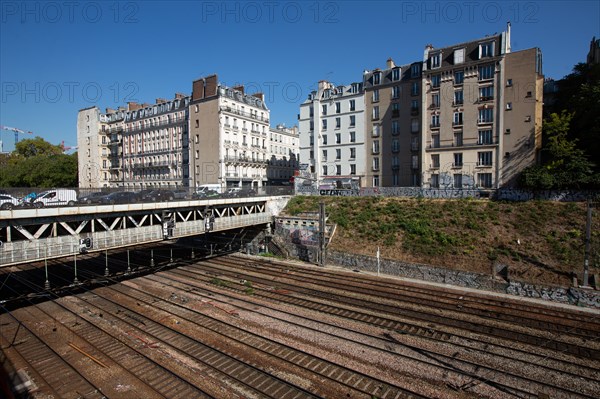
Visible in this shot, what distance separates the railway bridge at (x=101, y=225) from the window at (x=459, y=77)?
109ft

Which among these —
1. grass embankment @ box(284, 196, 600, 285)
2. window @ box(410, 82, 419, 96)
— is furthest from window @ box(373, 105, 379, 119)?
grass embankment @ box(284, 196, 600, 285)

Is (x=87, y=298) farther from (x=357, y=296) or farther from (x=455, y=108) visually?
(x=455, y=108)

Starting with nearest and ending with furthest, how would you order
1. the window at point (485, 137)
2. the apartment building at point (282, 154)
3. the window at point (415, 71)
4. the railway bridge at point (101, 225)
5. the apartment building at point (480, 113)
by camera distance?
the railway bridge at point (101, 225)
the apartment building at point (480, 113)
the window at point (485, 137)
the window at point (415, 71)
the apartment building at point (282, 154)

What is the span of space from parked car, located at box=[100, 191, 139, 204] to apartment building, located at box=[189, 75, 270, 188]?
34011 mm

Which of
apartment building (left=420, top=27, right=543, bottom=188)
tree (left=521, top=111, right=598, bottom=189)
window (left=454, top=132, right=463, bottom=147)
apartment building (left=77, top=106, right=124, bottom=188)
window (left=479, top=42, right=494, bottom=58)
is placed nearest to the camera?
tree (left=521, top=111, right=598, bottom=189)

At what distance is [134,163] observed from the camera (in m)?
77.5

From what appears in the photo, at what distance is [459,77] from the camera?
47.0m

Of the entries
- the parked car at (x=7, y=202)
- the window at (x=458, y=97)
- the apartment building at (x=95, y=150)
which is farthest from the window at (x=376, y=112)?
the apartment building at (x=95, y=150)

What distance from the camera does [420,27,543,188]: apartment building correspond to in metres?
42.6

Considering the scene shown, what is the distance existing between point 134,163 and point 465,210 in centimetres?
6985

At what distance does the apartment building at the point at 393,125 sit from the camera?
51906mm

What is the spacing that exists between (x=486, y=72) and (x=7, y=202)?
51493 millimetres

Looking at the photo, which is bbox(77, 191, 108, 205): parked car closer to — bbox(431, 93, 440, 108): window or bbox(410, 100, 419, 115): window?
bbox(410, 100, 419, 115): window

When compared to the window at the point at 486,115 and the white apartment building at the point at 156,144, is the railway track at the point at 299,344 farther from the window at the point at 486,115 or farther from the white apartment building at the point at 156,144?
the white apartment building at the point at 156,144
